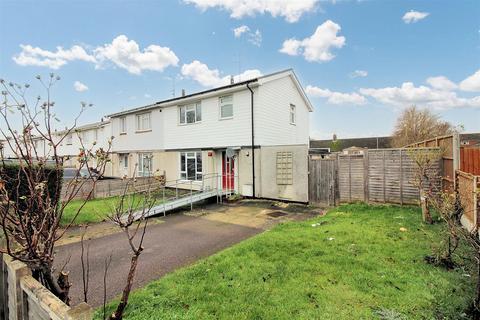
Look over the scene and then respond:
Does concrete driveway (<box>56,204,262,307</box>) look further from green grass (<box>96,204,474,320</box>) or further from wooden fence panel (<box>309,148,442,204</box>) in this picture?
wooden fence panel (<box>309,148,442,204</box>)

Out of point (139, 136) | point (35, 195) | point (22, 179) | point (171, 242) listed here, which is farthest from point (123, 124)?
point (35, 195)

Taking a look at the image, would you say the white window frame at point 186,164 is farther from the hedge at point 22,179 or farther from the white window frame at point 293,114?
the hedge at point 22,179

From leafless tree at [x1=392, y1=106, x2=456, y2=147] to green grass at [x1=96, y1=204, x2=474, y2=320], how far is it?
1092 inches

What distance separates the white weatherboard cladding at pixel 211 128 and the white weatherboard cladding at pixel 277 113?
0.66 meters

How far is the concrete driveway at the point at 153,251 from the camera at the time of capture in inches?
187

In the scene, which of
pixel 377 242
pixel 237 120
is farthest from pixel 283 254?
pixel 237 120

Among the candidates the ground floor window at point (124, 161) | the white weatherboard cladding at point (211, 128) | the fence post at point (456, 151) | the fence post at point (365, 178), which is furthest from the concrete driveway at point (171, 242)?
the ground floor window at point (124, 161)

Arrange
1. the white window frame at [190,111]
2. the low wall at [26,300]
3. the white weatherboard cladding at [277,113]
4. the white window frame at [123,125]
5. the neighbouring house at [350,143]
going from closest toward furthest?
the low wall at [26,300], the white weatherboard cladding at [277,113], the white window frame at [190,111], the white window frame at [123,125], the neighbouring house at [350,143]

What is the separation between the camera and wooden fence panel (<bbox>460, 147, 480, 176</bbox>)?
6.53m

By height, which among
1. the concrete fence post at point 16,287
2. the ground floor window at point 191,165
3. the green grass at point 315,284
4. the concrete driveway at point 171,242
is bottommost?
the concrete driveway at point 171,242

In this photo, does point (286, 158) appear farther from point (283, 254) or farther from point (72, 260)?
point (72, 260)

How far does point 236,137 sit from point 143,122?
9356 mm

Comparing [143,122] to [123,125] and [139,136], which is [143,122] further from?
[123,125]

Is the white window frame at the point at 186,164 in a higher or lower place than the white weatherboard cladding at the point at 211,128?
lower
